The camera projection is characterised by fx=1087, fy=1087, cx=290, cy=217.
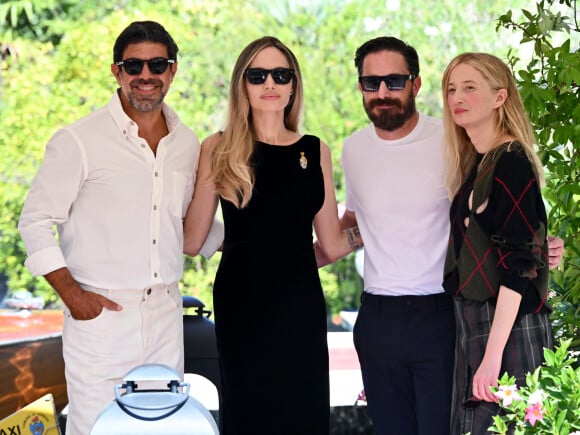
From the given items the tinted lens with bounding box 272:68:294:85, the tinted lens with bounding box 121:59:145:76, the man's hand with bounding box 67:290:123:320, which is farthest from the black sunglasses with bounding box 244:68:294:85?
the man's hand with bounding box 67:290:123:320

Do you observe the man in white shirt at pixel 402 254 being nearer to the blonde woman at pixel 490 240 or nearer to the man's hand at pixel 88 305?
the blonde woman at pixel 490 240

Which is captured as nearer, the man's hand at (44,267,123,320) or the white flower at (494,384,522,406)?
the white flower at (494,384,522,406)

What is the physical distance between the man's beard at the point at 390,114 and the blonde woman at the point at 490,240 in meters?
0.33

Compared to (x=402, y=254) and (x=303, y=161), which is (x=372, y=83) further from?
(x=402, y=254)

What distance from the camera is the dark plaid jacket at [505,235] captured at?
265 centimetres

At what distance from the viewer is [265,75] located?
330cm

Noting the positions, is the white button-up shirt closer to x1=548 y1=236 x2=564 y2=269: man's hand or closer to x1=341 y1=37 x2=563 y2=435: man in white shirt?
x1=341 y1=37 x2=563 y2=435: man in white shirt

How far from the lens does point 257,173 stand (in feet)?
10.8

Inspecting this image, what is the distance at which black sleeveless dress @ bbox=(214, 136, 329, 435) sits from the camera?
10.8ft

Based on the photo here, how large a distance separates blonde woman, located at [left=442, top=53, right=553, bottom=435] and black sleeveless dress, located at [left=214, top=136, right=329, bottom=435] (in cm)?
58

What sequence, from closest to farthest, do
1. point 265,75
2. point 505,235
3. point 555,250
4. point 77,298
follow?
1. point 505,235
2. point 555,250
3. point 77,298
4. point 265,75

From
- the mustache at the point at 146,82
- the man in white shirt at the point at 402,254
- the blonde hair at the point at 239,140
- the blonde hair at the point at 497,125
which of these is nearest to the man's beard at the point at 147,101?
the mustache at the point at 146,82

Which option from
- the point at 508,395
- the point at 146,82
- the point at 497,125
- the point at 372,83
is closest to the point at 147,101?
the point at 146,82

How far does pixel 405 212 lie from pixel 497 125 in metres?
0.47
